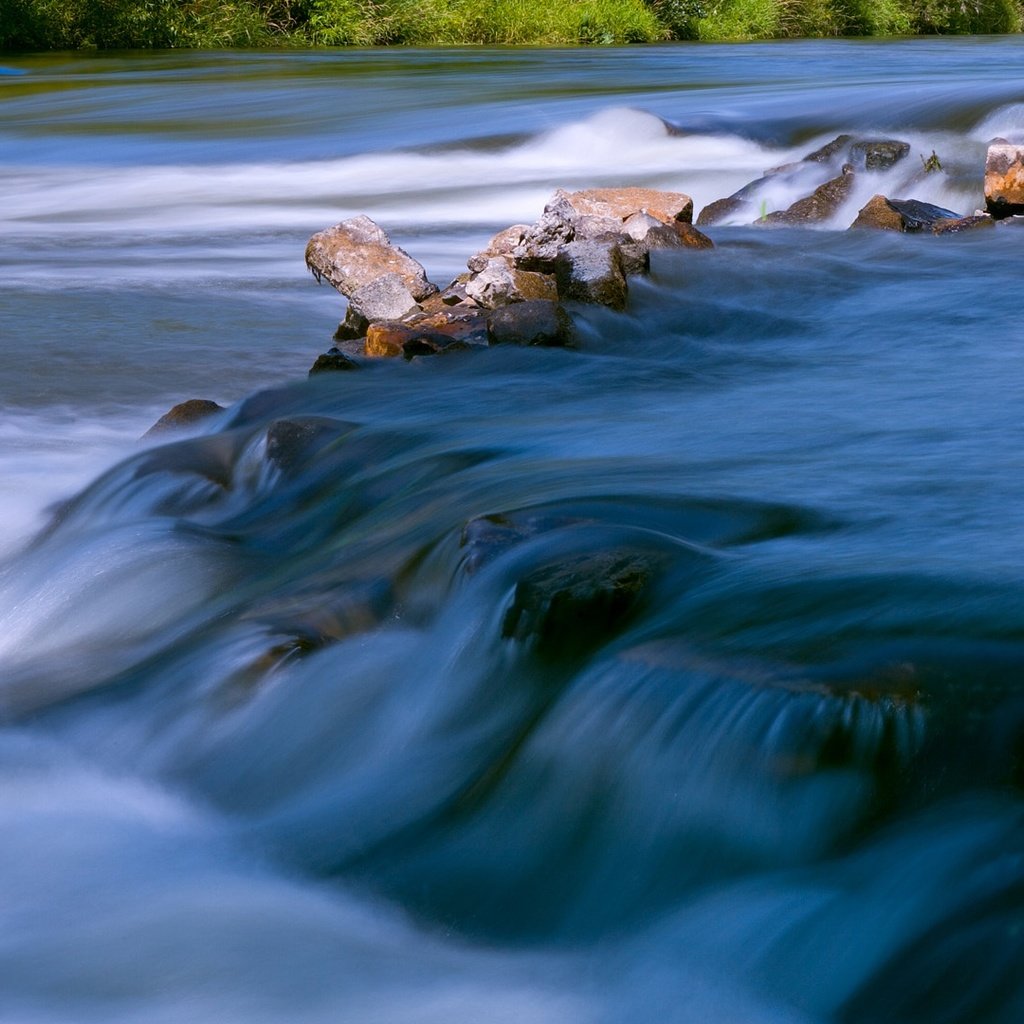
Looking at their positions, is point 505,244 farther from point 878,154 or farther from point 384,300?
point 878,154

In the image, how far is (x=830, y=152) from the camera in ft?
32.9

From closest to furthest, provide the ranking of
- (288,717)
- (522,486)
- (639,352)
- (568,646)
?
(568,646), (288,717), (522,486), (639,352)

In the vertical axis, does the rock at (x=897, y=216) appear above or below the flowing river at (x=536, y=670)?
above

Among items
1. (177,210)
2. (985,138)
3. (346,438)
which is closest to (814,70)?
(985,138)

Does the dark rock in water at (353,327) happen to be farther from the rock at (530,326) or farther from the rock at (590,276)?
the rock at (590,276)

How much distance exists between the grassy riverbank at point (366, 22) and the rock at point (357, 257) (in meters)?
20.7

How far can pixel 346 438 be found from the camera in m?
4.94

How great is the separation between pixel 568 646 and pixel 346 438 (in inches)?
78.9

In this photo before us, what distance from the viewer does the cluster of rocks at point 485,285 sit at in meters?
6.02

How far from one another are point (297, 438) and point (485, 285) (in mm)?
1659

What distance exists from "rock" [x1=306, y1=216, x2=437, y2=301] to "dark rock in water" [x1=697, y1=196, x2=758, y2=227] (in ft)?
9.24

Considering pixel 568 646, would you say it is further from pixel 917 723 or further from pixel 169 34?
pixel 169 34

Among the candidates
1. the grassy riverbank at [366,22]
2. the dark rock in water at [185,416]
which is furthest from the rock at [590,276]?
the grassy riverbank at [366,22]

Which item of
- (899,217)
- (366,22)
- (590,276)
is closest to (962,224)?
(899,217)
